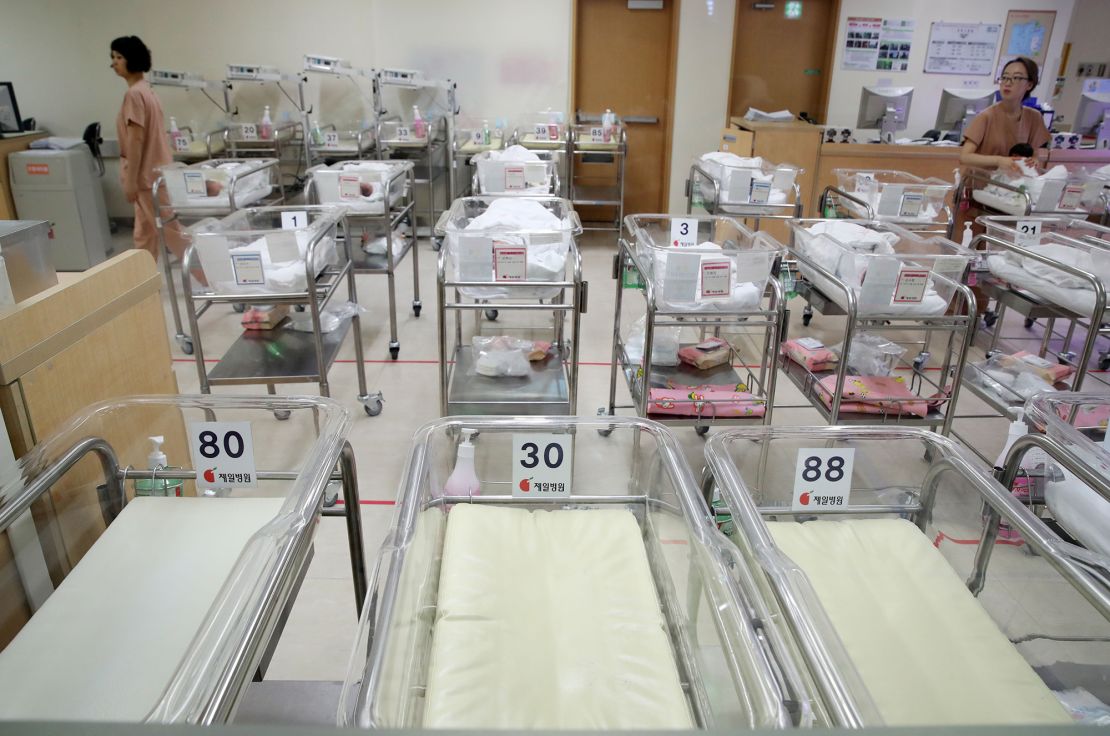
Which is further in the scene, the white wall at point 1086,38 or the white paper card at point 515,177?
the white wall at point 1086,38

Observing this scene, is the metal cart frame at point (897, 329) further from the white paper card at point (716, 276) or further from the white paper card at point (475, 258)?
the white paper card at point (475, 258)

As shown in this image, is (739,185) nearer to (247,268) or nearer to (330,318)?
(330,318)

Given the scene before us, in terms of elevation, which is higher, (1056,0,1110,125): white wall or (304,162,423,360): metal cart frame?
(1056,0,1110,125): white wall

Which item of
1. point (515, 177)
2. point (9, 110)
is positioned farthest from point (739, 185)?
point (9, 110)

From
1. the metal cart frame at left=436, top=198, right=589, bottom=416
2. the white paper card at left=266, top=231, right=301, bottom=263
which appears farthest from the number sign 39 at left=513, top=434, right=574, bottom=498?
the white paper card at left=266, top=231, right=301, bottom=263

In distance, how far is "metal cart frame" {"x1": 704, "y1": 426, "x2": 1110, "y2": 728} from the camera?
2.83 feet

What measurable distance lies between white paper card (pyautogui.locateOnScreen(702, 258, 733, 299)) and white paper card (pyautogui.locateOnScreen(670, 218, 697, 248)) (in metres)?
0.56

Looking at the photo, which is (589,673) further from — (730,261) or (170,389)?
(730,261)

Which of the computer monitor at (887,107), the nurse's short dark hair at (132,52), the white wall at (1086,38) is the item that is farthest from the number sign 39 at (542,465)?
the white wall at (1086,38)

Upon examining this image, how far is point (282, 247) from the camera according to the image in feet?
8.66

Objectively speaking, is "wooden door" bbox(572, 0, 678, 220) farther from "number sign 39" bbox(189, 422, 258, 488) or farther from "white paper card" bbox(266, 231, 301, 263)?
"number sign 39" bbox(189, 422, 258, 488)

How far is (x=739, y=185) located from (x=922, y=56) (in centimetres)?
363

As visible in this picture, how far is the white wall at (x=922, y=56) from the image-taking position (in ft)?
20.2

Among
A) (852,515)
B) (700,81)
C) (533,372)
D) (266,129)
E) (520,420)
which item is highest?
(700,81)
